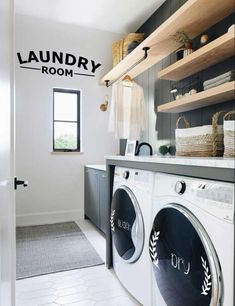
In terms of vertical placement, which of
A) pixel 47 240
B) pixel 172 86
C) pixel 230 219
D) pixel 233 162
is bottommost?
pixel 47 240

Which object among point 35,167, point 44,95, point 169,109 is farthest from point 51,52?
point 169,109

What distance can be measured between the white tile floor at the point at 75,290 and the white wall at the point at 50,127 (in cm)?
155

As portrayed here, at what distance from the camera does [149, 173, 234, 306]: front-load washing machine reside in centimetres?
90

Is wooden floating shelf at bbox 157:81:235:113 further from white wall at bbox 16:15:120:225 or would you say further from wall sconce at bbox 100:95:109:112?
white wall at bbox 16:15:120:225

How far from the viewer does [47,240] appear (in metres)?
2.69

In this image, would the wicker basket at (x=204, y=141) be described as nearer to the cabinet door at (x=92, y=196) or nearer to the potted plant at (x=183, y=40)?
→ the potted plant at (x=183, y=40)

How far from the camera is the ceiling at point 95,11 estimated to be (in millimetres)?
2808

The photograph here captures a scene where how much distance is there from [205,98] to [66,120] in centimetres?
231

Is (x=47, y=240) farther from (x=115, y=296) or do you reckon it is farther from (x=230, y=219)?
(x=230, y=219)

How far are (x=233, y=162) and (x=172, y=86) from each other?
167 centimetres

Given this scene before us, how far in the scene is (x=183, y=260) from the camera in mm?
1080

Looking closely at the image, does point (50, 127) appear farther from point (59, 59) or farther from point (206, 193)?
point (206, 193)

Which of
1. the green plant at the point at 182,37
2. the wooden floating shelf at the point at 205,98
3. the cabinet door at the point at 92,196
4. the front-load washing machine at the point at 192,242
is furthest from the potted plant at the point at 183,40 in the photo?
the cabinet door at the point at 92,196

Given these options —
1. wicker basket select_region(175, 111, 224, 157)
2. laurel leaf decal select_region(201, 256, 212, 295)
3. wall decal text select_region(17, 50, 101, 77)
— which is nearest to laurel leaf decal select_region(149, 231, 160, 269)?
laurel leaf decal select_region(201, 256, 212, 295)
